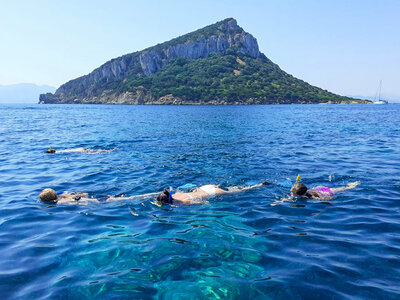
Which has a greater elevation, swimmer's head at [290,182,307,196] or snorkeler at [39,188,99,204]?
swimmer's head at [290,182,307,196]

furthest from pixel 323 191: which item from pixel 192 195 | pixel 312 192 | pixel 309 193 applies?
pixel 192 195

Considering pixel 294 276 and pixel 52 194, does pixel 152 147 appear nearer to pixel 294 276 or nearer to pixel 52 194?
pixel 52 194

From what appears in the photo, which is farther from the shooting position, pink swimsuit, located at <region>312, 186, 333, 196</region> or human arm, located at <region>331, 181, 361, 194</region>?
human arm, located at <region>331, 181, 361, 194</region>

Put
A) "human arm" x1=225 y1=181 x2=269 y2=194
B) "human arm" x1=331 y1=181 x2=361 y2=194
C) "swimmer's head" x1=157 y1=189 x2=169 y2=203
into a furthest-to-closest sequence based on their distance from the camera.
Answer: "human arm" x1=225 y1=181 x2=269 y2=194 → "human arm" x1=331 y1=181 x2=361 y2=194 → "swimmer's head" x1=157 y1=189 x2=169 y2=203

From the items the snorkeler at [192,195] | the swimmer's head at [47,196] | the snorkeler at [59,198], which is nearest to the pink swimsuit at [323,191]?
the snorkeler at [192,195]

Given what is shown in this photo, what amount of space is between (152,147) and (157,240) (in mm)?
16509

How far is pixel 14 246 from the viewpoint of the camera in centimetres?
772

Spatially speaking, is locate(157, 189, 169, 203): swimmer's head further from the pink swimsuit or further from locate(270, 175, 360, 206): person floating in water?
the pink swimsuit

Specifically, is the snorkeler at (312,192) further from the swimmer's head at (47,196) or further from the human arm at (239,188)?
the swimmer's head at (47,196)

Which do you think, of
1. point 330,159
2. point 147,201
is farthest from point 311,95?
point 147,201

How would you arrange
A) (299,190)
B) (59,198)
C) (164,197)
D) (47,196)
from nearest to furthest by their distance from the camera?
(164,197) < (299,190) < (47,196) < (59,198)

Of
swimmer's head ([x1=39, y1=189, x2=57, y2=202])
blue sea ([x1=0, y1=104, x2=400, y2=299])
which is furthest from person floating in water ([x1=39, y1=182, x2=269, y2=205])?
blue sea ([x1=0, y1=104, x2=400, y2=299])

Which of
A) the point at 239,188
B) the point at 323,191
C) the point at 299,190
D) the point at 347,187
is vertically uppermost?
the point at 299,190

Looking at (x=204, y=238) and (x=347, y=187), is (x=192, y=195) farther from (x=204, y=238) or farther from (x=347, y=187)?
(x=347, y=187)
